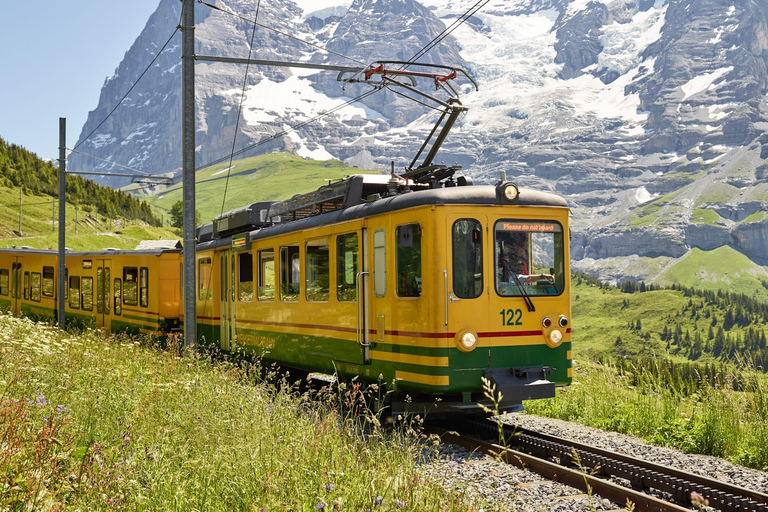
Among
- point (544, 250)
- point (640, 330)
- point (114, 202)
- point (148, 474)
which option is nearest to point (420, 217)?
point (544, 250)

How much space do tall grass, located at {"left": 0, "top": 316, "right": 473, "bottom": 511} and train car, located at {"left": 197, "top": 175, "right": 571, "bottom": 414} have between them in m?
2.24

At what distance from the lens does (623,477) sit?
7750mm

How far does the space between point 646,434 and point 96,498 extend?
25.1ft

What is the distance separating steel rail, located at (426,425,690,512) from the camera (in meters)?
6.61

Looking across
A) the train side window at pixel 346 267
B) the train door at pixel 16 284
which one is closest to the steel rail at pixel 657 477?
the train side window at pixel 346 267

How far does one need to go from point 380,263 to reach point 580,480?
13.6 ft

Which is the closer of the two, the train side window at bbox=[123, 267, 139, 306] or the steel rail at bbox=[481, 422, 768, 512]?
the steel rail at bbox=[481, 422, 768, 512]

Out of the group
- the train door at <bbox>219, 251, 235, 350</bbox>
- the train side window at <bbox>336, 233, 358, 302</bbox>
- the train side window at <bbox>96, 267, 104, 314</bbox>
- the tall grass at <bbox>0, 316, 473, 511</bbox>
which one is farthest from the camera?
the train side window at <bbox>96, 267, 104, 314</bbox>

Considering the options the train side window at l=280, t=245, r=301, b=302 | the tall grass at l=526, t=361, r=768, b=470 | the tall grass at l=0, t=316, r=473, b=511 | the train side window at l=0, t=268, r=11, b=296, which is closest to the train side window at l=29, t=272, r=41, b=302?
the train side window at l=0, t=268, r=11, b=296

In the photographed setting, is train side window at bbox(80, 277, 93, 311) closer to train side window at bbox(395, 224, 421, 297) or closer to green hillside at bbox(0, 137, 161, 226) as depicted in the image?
train side window at bbox(395, 224, 421, 297)

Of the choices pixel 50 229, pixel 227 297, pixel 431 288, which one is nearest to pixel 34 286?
pixel 227 297

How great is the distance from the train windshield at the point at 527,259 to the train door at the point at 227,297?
7.48 m

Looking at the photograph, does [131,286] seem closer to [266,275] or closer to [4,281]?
[266,275]

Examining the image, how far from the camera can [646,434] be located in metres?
10.2
